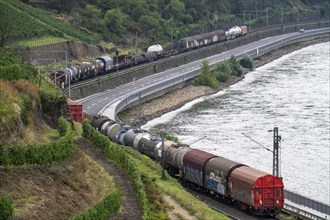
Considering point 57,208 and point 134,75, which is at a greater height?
point 57,208

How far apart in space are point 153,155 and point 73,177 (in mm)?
25326

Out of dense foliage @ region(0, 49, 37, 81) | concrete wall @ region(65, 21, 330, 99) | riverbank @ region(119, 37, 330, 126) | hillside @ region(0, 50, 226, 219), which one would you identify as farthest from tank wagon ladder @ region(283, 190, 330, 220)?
concrete wall @ region(65, 21, 330, 99)

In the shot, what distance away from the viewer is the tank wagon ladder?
54844 millimetres

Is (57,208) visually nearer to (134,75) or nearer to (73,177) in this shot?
(73,177)

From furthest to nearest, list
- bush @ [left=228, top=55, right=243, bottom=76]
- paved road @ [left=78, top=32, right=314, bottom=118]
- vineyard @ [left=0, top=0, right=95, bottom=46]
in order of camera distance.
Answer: bush @ [left=228, top=55, right=243, bottom=76]
vineyard @ [left=0, top=0, right=95, bottom=46]
paved road @ [left=78, top=32, right=314, bottom=118]

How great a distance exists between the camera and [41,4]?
6752 inches

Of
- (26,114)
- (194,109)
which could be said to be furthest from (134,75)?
(26,114)

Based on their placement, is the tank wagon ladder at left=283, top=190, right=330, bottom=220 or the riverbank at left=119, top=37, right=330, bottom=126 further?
the riverbank at left=119, top=37, right=330, bottom=126

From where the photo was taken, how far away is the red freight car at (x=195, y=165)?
6069 centimetres

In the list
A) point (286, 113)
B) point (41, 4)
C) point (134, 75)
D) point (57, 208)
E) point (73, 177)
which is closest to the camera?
point (57, 208)

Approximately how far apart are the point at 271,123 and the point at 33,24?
2097 inches

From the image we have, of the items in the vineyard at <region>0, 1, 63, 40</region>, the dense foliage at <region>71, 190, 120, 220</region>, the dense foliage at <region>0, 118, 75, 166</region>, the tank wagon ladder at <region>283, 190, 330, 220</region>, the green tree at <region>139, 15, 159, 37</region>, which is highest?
the dense foliage at <region>0, 118, 75, 166</region>

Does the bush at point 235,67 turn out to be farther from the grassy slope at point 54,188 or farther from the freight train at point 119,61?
the grassy slope at point 54,188

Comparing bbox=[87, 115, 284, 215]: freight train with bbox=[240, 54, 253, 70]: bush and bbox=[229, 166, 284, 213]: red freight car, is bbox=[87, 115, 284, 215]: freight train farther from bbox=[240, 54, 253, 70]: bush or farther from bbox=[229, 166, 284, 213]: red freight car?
bbox=[240, 54, 253, 70]: bush
